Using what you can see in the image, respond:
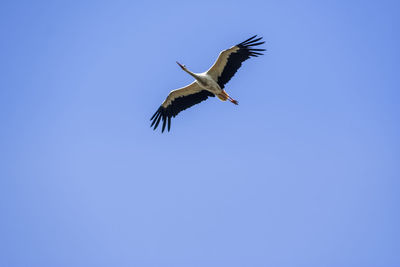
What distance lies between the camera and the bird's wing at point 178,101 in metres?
21.5

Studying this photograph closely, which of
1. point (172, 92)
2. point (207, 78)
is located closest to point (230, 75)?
point (207, 78)

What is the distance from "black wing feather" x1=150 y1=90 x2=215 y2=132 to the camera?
2156 centimetres

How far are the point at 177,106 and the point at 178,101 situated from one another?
188mm

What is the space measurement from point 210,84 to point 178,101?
5.97 feet

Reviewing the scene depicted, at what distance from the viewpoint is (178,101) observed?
2177 cm

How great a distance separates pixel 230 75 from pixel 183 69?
5.45ft

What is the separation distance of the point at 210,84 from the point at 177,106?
1891mm

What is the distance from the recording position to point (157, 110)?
71.6ft

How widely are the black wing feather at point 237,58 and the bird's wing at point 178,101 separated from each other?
104 centimetres

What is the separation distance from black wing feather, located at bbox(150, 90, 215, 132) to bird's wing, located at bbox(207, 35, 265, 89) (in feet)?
3.29

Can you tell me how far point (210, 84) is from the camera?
20453mm

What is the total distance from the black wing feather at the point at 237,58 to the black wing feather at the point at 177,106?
1.15 m

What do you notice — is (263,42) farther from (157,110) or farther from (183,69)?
(157,110)

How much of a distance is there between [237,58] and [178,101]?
9.47 ft
